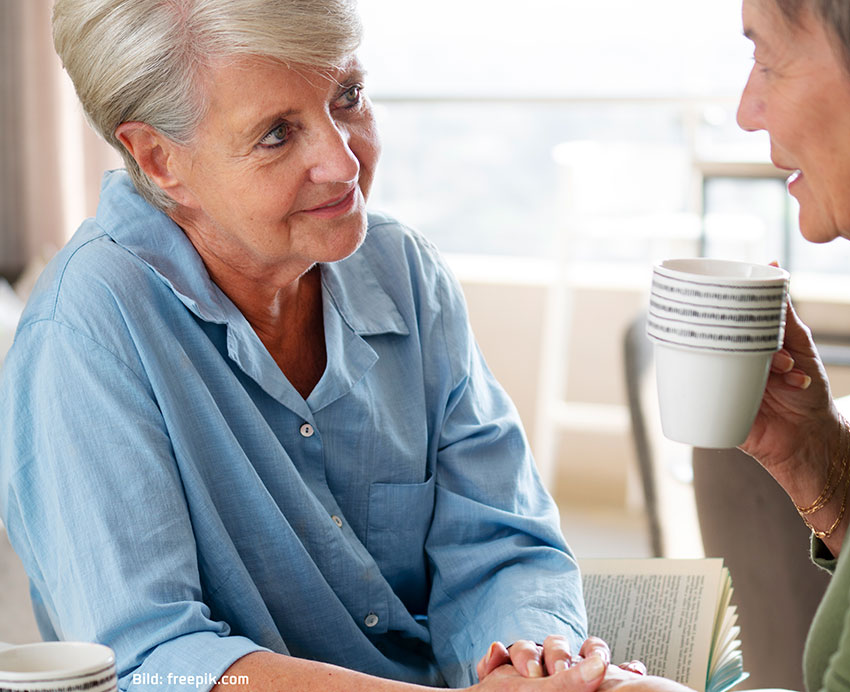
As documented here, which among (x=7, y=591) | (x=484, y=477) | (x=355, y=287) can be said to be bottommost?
(x=7, y=591)

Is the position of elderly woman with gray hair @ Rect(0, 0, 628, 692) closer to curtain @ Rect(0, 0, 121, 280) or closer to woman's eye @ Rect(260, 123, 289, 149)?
woman's eye @ Rect(260, 123, 289, 149)

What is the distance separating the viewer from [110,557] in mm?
1046

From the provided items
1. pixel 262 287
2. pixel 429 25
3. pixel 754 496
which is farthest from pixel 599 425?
pixel 262 287

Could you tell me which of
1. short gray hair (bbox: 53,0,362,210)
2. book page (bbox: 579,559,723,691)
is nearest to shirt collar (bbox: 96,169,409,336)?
short gray hair (bbox: 53,0,362,210)

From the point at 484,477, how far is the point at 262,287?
387 mm

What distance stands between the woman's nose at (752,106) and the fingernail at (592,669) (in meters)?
0.54

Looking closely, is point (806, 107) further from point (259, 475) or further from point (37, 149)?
point (37, 149)

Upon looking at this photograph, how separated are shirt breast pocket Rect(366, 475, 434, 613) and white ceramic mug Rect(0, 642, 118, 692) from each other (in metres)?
0.57

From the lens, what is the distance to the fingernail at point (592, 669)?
104 centimetres

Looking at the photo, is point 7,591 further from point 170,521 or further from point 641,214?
point 641,214

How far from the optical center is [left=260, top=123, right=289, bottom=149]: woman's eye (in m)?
1.18

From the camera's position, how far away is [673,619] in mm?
1267

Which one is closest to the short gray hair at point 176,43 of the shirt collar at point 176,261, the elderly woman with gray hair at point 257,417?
the elderly woman with gray hair at point 257,417

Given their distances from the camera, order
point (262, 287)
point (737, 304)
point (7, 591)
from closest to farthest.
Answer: point (737, 304), point (262, 287), point (7, 591)
